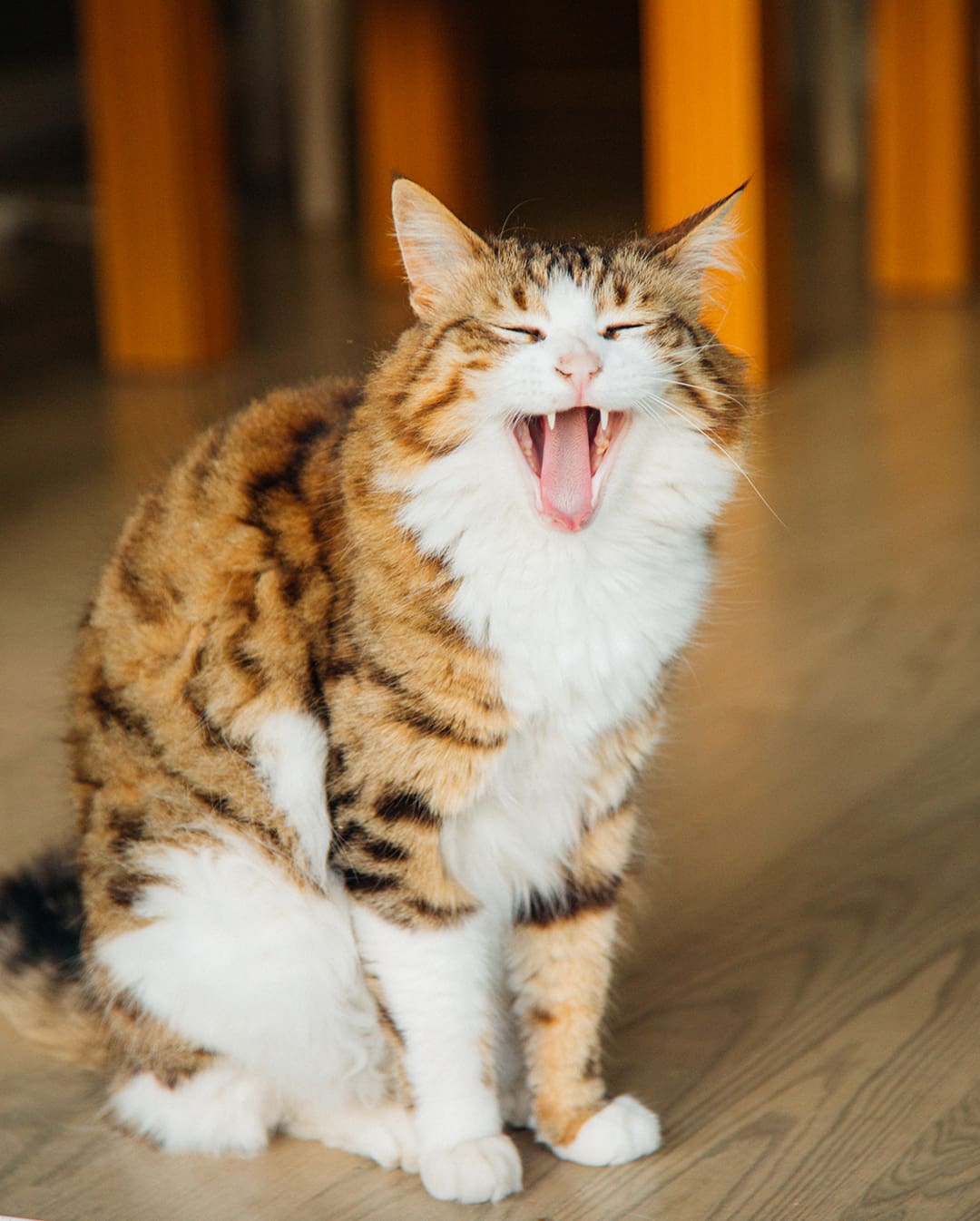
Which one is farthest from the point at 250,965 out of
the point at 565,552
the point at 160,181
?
the point at 160,181

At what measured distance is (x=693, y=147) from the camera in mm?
3225

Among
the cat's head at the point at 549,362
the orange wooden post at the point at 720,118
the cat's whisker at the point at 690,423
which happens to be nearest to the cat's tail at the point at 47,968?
the cat's head at the point at 549,362

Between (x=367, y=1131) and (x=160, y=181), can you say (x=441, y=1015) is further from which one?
(x=160, y=181)

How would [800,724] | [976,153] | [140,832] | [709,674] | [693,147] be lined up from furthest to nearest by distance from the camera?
[976,153] < [693,147] < [709,674] < [800,724] < [140,832]

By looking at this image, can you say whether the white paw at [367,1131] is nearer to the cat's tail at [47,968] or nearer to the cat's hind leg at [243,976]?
the cat's hind leg at [243,976]

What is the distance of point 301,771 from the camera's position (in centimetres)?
127

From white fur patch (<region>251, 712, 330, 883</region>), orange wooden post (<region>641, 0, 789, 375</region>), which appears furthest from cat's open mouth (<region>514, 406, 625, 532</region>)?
orange wooden post (<region>641, 0, 789, 375</region>)

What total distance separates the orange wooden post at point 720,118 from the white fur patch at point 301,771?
2.03 m

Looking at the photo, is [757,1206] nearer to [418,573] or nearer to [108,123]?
[418,573]

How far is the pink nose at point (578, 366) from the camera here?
1145 mm

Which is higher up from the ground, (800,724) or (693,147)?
(693,147)

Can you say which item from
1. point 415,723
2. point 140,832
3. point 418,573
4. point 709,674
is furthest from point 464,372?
point 709,674

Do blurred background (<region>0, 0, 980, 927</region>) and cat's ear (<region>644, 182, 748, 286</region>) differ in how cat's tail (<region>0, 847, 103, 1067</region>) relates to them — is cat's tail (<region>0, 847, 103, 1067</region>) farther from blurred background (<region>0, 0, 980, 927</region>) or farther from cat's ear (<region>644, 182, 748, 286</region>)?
cat's ear (<region>644, 182, 748, 286</region>)

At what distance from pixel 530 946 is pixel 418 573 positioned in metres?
0.33
